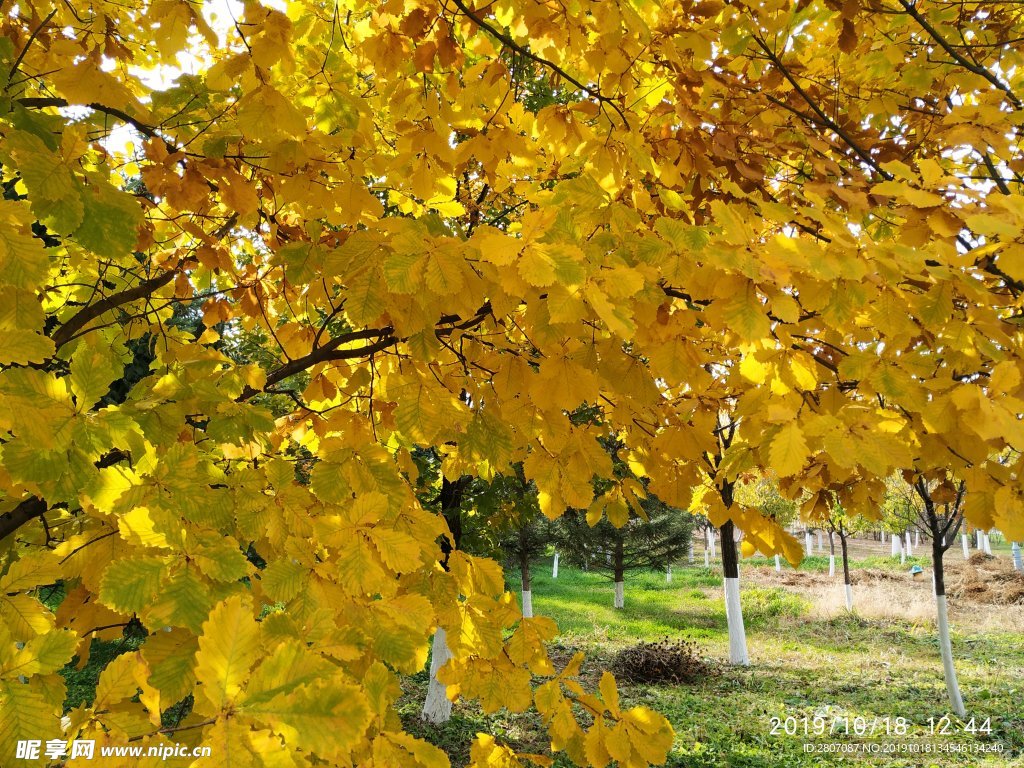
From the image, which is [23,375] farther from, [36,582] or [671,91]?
[671,91]

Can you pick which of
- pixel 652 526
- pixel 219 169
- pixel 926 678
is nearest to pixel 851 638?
pixel 926 678

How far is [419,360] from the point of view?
1.77 metres

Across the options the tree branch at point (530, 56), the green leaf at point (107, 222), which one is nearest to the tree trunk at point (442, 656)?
the tree branch at point (530, 56)

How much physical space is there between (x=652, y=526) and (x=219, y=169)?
1630 centimetres

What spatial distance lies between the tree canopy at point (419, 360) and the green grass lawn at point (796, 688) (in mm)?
4418

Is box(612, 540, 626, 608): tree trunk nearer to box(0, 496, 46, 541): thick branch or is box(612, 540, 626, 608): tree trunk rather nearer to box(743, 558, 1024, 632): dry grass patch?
box(743, 558, 1024, 632): dry grass patch

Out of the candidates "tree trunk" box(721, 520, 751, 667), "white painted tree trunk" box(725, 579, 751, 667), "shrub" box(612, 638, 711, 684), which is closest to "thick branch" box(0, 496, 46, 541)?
"tree trunk" box(721, 520, 751, 667)

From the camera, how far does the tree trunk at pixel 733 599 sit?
9.91m

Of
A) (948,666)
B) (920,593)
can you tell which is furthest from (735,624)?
(920,593)

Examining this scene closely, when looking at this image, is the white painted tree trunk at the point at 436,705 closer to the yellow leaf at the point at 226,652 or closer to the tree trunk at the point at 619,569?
the yellow leaf at the point at 226,652

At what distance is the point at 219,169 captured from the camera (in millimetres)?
1797

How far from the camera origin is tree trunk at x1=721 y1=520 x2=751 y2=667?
9.91 metres

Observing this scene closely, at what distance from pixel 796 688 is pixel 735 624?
1.40 m

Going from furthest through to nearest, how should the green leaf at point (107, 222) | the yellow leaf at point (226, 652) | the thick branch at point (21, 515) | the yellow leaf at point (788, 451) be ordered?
the thick branch at point (21, 515)
the green leaf at point (107, 222)
the yellow leaf at point (788, 451)
the yellow leaf at point (226, 652)
